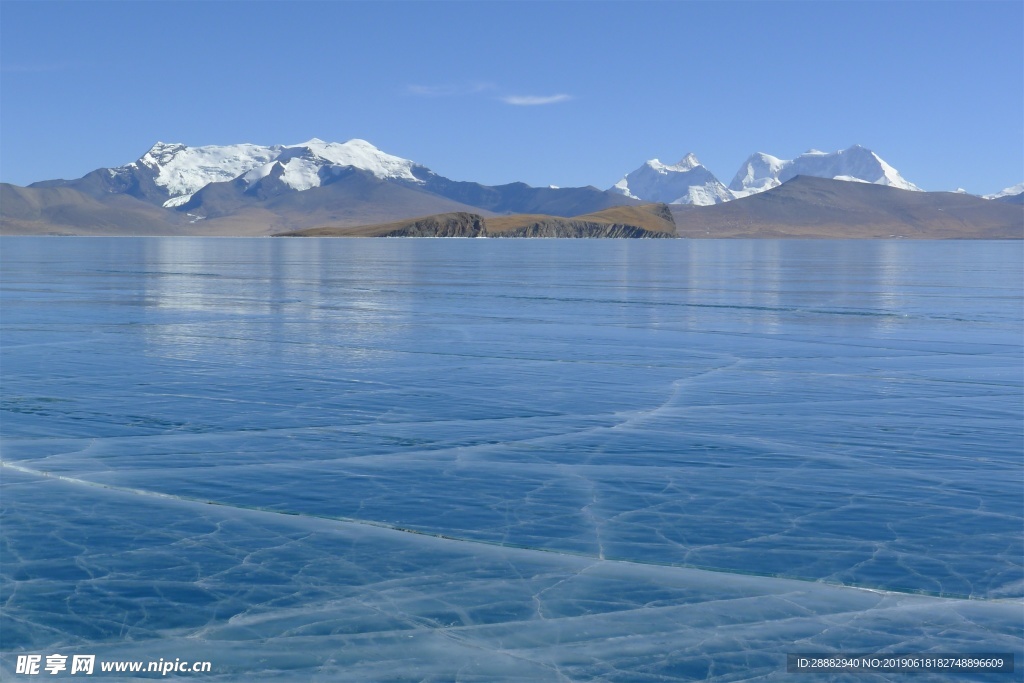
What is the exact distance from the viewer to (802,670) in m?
8.13

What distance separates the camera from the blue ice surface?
28.3 ft

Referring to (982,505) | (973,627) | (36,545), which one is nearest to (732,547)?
(973,627)

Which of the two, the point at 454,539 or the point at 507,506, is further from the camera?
the point at 507,506

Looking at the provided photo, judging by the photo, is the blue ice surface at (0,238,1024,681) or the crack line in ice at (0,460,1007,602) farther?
the crack line in ice at (0,460,1007,602)

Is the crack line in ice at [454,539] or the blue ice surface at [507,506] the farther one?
the crack line in ice at [454,539]

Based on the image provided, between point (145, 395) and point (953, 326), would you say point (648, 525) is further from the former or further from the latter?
point (953, 326)

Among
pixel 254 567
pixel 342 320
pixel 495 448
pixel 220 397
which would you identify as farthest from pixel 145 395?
pixel 342 320

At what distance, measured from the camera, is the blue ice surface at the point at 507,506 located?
864 cm

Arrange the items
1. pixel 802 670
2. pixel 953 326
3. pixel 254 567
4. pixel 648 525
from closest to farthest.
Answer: pixel 802 670 → pixel 254 567 → pixel 648 525 → pixel 953 326

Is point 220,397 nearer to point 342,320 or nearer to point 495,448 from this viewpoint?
point 495,448

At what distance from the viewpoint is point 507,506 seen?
1205 cm

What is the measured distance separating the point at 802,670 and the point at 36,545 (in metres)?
7.43

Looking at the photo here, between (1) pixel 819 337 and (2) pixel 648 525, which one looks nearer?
(2) pixel 648 525

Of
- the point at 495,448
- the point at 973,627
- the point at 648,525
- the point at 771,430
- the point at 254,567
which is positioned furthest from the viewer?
the point at 771,430
